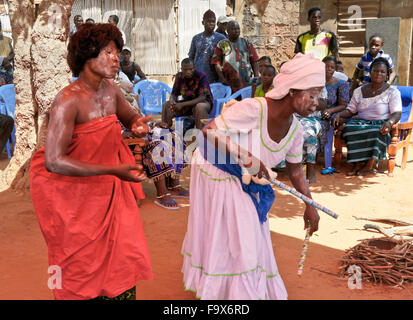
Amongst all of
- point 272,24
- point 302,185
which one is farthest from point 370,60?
point 302,185

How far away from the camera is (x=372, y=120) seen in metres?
7.33

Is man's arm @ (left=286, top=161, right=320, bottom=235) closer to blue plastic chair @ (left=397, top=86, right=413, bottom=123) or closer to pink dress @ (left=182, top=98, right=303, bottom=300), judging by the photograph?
pink dress @ (left=182, top=98, right=303, bottom=300)

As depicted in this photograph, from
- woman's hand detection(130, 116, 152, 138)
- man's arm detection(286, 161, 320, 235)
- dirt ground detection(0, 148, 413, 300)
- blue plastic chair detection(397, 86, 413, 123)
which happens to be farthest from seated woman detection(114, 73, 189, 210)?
blue plastic chair detection(397, 86, 413, 123)

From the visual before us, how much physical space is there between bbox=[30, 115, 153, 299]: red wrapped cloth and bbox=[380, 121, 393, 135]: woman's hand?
555cm

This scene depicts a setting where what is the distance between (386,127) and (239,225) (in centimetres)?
507

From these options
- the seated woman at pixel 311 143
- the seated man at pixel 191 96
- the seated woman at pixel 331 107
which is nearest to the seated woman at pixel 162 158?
the seated man at pixel 191 96

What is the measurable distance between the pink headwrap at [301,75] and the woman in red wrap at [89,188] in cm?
99

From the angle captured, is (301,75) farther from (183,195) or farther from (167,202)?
(183,195)

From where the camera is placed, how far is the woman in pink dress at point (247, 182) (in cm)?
269

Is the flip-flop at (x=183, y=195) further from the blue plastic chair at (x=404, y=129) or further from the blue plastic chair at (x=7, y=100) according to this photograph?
the blue plastic chair at (x=7, y=100)

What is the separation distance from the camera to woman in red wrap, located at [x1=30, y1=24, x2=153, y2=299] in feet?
7.70

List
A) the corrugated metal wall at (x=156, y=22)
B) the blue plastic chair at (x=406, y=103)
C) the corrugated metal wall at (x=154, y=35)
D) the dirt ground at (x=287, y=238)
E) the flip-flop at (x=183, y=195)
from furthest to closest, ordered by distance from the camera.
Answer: the corrugated metal wall at (x=154, y=35)
the corrugated metal wall at (x=156, y=22)
the blue plastic chair at (x=406, y=103)
the flip-flop at (x=183, y=195)
the dirt ground at (x=287, y=238)

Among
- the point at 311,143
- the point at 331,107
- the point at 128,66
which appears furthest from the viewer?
the point at 128,66

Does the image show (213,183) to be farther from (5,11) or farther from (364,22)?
(5,11)
